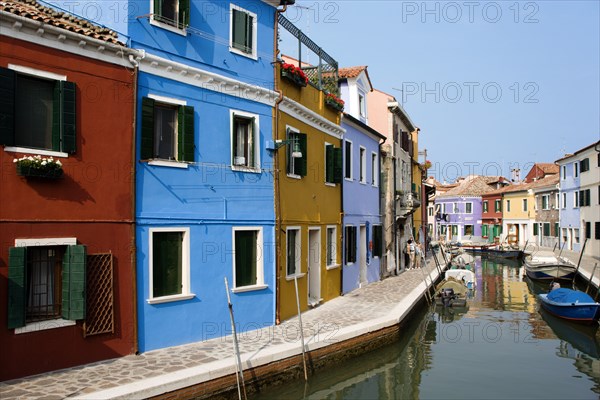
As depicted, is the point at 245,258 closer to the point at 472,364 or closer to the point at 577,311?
the point at 472,364

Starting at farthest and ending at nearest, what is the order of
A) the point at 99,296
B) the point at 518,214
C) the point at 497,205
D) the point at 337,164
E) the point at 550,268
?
1. the point at 497,205
2. the point at 518,214
3. the point at 550,268
4. the point at 337,164
5. the point at 99,296

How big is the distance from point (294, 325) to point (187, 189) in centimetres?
459

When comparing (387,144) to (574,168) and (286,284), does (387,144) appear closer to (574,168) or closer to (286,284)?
(286,284)

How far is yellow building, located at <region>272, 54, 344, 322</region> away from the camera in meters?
13.8

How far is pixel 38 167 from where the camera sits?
8.66 metres

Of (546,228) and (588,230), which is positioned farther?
(546,228)

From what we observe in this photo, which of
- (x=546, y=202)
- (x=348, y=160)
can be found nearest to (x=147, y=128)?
(x=348, y=160)

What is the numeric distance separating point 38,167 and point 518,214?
2122 inches

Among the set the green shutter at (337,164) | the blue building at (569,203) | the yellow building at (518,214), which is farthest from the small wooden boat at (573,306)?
the yellow building at (518,214)

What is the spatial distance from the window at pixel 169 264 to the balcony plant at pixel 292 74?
531 centimetres

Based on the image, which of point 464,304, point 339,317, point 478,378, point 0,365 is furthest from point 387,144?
point 0,365

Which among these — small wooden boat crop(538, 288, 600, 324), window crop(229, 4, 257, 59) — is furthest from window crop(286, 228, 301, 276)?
small wooden boat crop(538, 288, 600, 324)

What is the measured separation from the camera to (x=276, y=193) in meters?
13.5

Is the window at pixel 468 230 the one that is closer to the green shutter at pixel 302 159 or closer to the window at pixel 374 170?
the window at pixel 374 170
